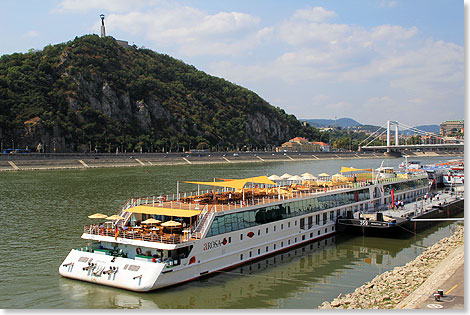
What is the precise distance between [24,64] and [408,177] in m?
142

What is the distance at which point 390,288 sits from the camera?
59.7ft

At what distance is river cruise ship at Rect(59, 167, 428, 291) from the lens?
19.2m

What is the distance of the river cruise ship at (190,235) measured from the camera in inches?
754

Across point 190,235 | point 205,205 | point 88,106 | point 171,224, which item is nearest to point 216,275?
point 190,235

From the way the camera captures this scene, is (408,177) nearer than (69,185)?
Yes

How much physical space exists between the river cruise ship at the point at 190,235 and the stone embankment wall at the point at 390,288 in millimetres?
5691

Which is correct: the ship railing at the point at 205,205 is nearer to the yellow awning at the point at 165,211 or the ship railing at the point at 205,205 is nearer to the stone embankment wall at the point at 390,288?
the yellow awning at the point at 165,211

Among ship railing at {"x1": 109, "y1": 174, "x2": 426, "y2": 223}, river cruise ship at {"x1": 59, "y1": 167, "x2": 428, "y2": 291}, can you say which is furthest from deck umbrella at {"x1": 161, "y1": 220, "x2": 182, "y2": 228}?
ship railing at {"x1": 109, "y1": 174, "x2": 426, "y2": 223}

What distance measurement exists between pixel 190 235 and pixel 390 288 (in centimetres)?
832

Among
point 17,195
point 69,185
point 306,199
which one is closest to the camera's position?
point 306,199

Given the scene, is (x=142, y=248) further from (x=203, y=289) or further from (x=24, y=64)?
(x=24, y=64)

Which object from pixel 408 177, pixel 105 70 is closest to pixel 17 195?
pixel 408 177

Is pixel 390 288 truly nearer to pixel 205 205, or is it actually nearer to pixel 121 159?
pixel 205 205

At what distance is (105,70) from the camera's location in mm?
178875
